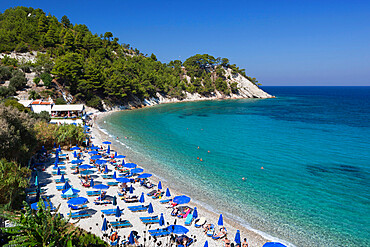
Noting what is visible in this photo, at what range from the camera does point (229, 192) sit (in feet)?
85.9

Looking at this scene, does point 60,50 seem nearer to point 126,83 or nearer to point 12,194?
point 126,83

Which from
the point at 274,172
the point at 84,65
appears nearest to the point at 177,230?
the point at 274,172

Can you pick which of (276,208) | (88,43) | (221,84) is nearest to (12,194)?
(276,208)

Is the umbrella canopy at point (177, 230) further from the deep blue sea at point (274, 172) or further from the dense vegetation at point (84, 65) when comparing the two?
the dense vegetation at point (84, 65)

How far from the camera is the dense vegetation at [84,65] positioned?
251 feet

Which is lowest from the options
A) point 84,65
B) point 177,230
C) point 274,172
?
point 274,172

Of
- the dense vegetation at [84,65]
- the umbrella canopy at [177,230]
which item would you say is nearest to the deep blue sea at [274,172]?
the umbrella canopy at [177,230]

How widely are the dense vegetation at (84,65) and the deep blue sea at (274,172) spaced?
24.0 m

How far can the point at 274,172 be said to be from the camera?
3253cm

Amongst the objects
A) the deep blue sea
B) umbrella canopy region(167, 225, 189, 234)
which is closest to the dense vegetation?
the deep blue sea

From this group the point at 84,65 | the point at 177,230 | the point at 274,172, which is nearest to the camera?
the point at 177,230

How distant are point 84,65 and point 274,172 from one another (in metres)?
74.5

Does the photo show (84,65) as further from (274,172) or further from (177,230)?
(177,230)

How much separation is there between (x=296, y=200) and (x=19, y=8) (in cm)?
14289
